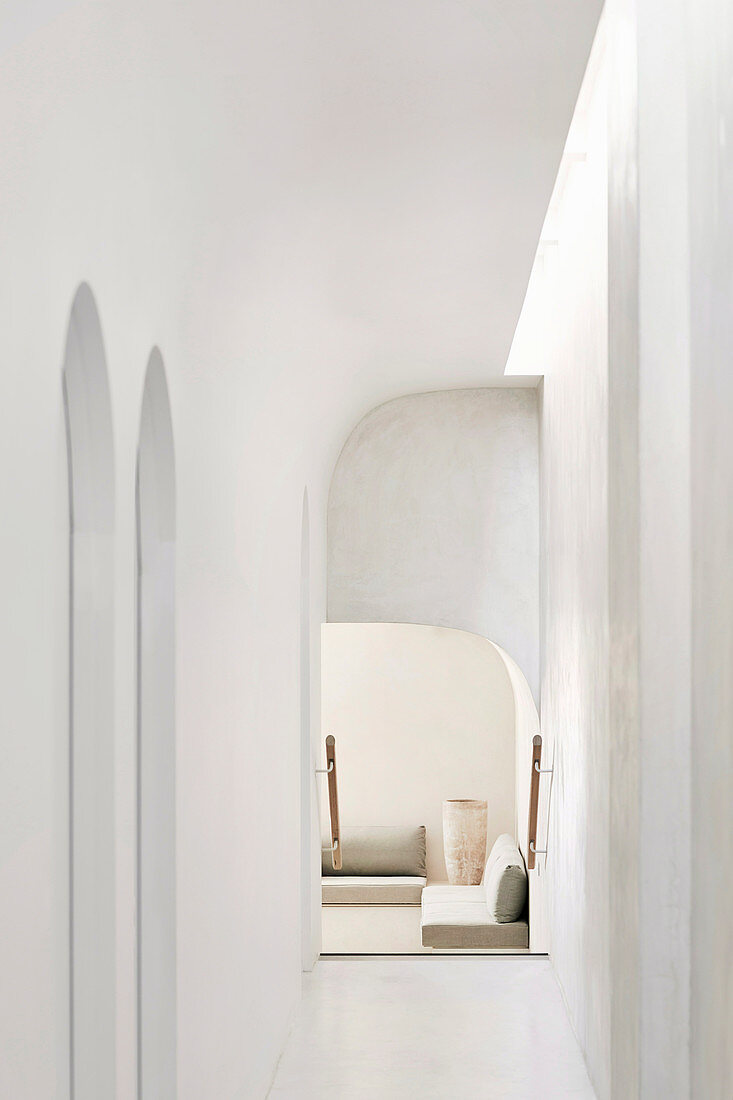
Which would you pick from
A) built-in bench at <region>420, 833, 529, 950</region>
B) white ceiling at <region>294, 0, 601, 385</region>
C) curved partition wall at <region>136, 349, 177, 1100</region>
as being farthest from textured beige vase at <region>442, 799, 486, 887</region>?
curved partition wall at <region>136, 349, 177, 1100</region>

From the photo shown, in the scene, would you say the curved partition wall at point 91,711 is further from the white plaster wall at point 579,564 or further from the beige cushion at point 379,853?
the beige cushion at point 379,853

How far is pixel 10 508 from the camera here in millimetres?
1896

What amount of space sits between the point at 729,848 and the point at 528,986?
476 centimetres

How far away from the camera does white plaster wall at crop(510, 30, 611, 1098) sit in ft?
16.4

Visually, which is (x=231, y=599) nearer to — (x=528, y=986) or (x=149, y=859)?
(x=149, y=859)

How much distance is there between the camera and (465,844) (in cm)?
1121

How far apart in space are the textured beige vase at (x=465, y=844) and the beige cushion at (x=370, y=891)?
0.42 meters

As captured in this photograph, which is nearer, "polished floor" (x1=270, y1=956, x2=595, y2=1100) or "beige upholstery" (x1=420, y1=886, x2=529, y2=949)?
"polished floor" (x1=270, y1=956, x2=595, y2=1100)

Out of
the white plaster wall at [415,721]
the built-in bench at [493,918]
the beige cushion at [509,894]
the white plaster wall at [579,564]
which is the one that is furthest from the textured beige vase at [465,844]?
the white plaster wall at [579,564]

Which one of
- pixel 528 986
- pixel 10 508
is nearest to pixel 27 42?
pixel 10 508

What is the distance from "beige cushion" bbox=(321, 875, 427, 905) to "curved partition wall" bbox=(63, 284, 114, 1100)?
329 inches

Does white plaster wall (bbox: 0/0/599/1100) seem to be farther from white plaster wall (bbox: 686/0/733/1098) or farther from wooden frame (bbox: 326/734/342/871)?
wooden frame (bbox: 326/734/342/871)

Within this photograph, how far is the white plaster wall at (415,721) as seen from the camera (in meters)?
12.0

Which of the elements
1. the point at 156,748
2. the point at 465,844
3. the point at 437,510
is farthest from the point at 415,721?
the point at 156,748
